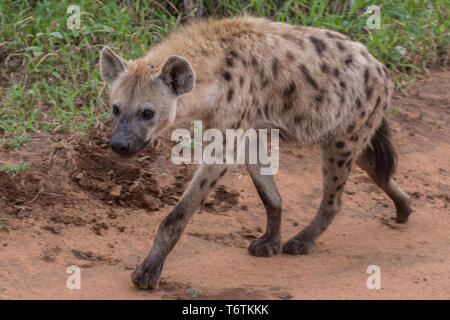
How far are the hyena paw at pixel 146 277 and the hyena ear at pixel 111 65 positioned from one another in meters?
0.95

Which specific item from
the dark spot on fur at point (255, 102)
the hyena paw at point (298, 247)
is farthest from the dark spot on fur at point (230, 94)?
the hyena paw at point (298, 247)

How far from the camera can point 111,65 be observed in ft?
12.8

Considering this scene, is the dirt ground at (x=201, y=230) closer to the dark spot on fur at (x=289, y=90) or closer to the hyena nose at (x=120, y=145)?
the hyena nose at (x=120, y=145)

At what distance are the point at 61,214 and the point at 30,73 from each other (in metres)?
1.53

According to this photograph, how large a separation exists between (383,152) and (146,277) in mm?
1830

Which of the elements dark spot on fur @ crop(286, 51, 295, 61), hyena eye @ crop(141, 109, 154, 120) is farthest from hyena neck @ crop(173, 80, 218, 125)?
dark spot on fur @ crop(286, 51, 295, 61)

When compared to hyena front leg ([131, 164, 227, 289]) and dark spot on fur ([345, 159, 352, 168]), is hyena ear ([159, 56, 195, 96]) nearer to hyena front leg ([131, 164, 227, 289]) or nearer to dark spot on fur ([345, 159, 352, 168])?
hyena front leg ([131, 164, 227, 289])

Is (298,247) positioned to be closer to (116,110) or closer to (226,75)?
(226,75)

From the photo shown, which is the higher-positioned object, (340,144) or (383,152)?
(340,144)

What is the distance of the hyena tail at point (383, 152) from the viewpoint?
15.8 ft

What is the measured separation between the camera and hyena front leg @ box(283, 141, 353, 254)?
451 centimetres

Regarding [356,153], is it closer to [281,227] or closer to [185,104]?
[281,227]

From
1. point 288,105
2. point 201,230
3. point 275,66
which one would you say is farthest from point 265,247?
point 275,66

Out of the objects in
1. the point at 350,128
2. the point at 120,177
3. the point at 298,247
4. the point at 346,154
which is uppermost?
the point at 350,128
